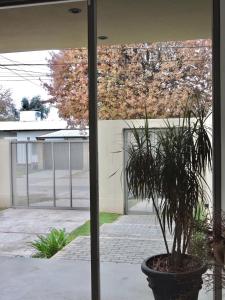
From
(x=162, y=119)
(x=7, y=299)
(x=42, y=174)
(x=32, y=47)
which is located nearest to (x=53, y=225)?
(x=42, y=174)

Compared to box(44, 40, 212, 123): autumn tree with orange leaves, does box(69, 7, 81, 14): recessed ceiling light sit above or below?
above

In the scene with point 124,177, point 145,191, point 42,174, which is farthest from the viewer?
point 42,174

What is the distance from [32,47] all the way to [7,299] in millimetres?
2137

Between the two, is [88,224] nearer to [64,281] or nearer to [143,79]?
[64,281]

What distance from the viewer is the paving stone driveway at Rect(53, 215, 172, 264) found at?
10.2ft

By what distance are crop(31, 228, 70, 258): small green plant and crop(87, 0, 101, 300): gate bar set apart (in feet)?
1.17

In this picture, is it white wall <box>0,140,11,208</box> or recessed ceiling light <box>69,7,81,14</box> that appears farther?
white wall <box>0,140,11,208</box>

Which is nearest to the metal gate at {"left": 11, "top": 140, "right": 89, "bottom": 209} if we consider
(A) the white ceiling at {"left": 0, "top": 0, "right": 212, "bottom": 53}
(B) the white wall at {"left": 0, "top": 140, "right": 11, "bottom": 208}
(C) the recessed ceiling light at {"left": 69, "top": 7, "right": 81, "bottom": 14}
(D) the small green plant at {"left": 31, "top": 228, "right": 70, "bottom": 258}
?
(B) the white wall at {"left": 0, "top": 140, "right": 11, "bottom": 208}

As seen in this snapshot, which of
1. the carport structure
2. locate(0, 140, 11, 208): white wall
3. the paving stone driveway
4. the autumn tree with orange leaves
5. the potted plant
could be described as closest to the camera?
the potted plant

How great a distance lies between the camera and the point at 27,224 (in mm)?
3482

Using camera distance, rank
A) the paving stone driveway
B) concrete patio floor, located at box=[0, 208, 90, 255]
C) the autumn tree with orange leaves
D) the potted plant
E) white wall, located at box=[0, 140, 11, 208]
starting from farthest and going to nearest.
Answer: white wall, located at box=[0, 140, 11, 208] → concrete patio floor, located at box=[0, 208, 90, 255] → the paving stone driveway → the autumn tree with orange leaves → the potted plant

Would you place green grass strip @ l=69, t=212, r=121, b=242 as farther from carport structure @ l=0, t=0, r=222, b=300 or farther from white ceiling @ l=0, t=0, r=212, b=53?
white ceiling @ l=0, t=0, r=212, b=53

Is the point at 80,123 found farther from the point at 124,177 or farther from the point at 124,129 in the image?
the point at 124,177

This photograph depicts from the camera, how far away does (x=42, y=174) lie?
3.35 meters
